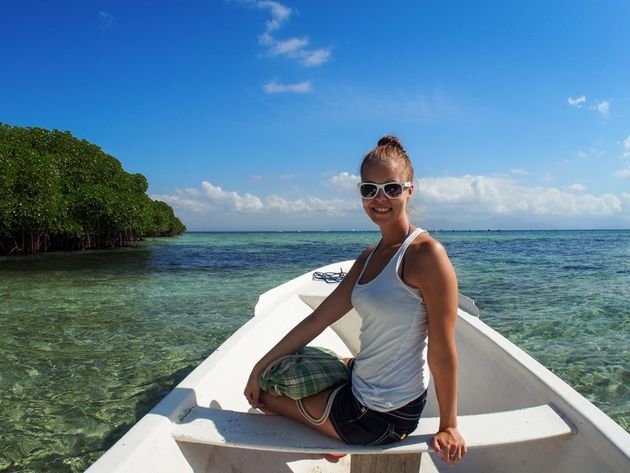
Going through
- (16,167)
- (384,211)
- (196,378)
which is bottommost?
(196,378)

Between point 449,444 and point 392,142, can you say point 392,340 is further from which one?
point 392,142

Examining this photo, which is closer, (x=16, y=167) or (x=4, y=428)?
(x=4, y=428)

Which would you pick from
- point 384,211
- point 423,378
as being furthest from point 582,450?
point 384,211

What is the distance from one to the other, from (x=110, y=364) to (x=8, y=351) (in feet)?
5.36

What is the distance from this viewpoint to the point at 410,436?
5.50 feet

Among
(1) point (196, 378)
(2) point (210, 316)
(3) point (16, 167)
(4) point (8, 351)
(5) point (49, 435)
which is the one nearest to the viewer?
(1) point (196, 378)

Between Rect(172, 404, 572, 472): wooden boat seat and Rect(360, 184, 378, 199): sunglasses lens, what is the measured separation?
960 millimetres

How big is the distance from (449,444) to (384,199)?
37.0 inches

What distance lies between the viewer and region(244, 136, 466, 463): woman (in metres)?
1.50

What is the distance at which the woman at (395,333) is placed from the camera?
58.9 inches

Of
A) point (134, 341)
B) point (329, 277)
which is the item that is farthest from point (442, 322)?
point (134, 341)

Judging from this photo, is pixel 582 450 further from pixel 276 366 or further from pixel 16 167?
pixel 16 167

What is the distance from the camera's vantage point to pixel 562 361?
16.9ft

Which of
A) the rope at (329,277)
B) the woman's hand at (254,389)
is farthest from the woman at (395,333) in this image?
the rope at (329,277)
